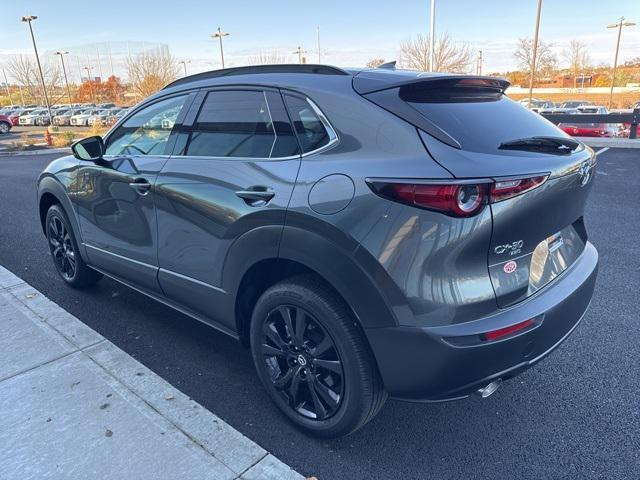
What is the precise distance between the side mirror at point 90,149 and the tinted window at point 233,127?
111 cm

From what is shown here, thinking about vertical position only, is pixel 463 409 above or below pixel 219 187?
below

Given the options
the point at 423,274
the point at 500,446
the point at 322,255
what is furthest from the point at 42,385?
the point at 500,446

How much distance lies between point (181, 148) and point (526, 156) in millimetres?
1980

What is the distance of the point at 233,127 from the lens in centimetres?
275

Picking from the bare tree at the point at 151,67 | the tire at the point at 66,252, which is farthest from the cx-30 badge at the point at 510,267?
the bare tree at the point at 151,67

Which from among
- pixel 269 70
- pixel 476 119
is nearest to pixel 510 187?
pixel 476 119

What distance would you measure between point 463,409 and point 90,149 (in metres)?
3.17

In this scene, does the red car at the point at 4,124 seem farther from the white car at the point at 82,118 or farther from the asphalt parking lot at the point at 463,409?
the asphalt parking lot at the point at 463,409

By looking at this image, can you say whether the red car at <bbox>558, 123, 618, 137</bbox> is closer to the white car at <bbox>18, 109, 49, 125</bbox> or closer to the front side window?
the front side window

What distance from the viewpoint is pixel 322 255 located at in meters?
2.13

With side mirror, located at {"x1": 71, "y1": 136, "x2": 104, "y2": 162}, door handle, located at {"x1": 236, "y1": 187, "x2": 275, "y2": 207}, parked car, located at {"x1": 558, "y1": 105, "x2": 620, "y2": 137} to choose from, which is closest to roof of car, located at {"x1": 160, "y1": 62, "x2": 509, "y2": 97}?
door handle, located at {"x1": 236, "y1": 187, "x2": 275, "y2": 207}

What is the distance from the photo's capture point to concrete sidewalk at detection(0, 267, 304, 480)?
223 cm

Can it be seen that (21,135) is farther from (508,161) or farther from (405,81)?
(508,161)

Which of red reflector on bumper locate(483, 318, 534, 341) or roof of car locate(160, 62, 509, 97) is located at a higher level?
roof of car locate(160, 62, 509, 97)
